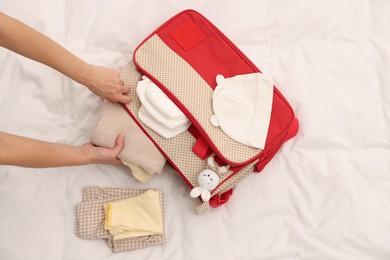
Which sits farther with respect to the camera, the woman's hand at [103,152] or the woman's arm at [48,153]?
the woman's hand at [103,152]

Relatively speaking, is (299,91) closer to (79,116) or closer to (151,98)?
(151,98)

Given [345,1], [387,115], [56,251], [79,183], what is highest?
[345,1]

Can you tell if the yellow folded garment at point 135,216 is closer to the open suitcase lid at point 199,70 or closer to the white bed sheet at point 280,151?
the white bed sheet at point 280,151

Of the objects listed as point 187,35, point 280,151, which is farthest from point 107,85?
point 280,151

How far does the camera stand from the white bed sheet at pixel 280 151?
968 mm

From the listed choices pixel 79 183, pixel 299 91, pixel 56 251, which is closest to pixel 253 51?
pixel 299 91

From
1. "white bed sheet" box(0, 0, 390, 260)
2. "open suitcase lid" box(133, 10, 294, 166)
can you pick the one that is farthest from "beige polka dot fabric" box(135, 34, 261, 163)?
"white bed sheet" box(0, 0, 390, 260)

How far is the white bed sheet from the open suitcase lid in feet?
0.30

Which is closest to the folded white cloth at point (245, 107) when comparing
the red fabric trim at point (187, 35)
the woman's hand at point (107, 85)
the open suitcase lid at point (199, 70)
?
the open suitcase lid at point (199, 70)

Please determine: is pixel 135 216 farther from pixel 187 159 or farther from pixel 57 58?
pixel 57 58

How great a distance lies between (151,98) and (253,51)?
0.34m

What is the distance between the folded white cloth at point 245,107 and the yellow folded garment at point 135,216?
0.86ft

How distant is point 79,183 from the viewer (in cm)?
104

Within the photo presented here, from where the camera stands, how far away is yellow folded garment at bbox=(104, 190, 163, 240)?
3.19 feet
